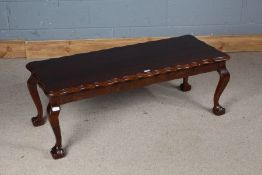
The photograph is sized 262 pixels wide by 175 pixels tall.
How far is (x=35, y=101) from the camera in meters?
2.45

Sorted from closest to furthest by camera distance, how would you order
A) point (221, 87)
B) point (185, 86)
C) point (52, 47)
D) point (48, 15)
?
1. point (221, 87)
2. point (185, 86)
3. point (48, 15)
4. point (52, 47)

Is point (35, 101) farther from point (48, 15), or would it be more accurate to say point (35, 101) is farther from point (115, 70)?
point (48, 15)

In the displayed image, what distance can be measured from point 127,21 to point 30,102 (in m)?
1.05

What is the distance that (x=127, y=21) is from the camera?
3.32m

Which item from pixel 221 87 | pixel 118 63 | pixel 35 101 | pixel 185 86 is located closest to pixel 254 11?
pixel 185 86

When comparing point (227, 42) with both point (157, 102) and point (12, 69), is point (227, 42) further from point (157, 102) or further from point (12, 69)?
point (12, 69)

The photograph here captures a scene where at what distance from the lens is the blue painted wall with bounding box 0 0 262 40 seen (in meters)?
3.21

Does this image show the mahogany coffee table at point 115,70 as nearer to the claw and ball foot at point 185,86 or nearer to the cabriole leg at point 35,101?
the cabriole leg at point 35,101

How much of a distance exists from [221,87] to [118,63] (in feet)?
2.18

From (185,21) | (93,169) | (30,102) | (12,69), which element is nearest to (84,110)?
(30,102)

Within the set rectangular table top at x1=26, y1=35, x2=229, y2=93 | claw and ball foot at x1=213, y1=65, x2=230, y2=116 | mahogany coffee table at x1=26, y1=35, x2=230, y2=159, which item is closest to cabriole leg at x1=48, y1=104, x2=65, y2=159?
mahogany coffee table at x1=26, y1=35, x2=230, y2=159

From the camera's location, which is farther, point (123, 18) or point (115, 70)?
point (123, 18)

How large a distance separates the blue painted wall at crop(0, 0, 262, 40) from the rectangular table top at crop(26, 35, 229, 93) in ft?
2.34

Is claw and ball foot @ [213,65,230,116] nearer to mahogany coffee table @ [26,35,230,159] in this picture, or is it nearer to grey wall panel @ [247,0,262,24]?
mahogany coffee table @ [26,35,230,159]
